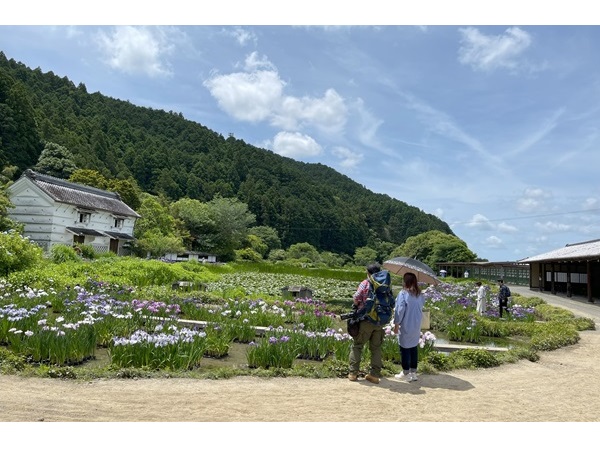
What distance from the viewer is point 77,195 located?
34281 mm

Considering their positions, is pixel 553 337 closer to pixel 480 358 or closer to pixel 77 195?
pixel 480 358

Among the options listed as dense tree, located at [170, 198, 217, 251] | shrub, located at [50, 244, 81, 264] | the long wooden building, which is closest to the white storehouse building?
shrub, located at [50, 244, 81, 264]

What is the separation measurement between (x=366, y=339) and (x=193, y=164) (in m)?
74.4

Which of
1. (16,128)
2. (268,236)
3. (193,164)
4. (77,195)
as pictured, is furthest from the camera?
(193,164)

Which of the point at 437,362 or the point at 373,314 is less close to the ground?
the point at 373,314

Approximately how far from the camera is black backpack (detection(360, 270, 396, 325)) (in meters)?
5.76

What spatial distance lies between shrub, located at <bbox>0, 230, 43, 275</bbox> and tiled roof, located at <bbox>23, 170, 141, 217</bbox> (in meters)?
17.5

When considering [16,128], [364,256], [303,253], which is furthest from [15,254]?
[364,256]

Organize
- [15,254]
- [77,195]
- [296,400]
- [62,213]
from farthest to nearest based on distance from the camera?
1. [77,195]
2. [62,213]
3. [15,254]
4. [296,400]

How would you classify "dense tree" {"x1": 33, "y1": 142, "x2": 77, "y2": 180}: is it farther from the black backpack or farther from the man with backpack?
the black backpack

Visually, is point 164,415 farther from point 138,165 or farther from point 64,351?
point 138,165

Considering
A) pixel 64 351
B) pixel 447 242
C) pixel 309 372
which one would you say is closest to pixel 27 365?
pixel 64 351

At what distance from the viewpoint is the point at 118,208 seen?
124 feet

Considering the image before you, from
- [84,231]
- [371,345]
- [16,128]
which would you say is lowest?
[371,345]
